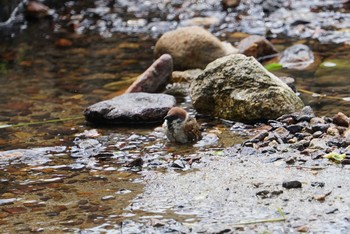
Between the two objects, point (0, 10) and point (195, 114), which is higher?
point (0, 10)

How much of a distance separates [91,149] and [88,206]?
161cm

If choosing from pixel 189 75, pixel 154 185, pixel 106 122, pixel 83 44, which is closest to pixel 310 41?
pixel 189 75

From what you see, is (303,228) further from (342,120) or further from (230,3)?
(230,3)

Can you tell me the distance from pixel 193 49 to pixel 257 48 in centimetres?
110

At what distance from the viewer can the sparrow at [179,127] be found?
682 centimetres

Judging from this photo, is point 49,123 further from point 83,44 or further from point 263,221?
point 83,44

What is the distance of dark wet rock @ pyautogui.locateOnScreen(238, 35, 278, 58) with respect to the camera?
10.5 m

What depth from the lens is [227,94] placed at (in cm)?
769

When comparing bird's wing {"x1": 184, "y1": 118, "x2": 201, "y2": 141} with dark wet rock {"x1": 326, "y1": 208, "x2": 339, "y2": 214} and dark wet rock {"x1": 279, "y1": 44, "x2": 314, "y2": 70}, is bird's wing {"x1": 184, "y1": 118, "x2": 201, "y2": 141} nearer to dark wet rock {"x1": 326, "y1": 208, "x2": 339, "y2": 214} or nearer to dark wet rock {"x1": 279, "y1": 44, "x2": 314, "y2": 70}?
dark wet rock {"x1": 326, "y1": 208, "x2": 339, "y2": 214}

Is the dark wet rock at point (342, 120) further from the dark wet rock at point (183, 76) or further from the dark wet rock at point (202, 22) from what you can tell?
the dark wet rock at point (202, 22)

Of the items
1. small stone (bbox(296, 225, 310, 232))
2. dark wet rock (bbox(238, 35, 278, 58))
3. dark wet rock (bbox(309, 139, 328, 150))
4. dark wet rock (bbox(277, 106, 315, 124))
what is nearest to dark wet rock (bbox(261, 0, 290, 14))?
dark wet rock (bbox(238, 35, 278, 58))

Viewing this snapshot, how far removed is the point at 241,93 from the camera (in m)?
7.57

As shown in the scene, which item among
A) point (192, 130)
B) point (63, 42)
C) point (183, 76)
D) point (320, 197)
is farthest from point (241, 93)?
point (63, 42)

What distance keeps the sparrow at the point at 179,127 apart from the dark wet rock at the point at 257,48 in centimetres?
374
